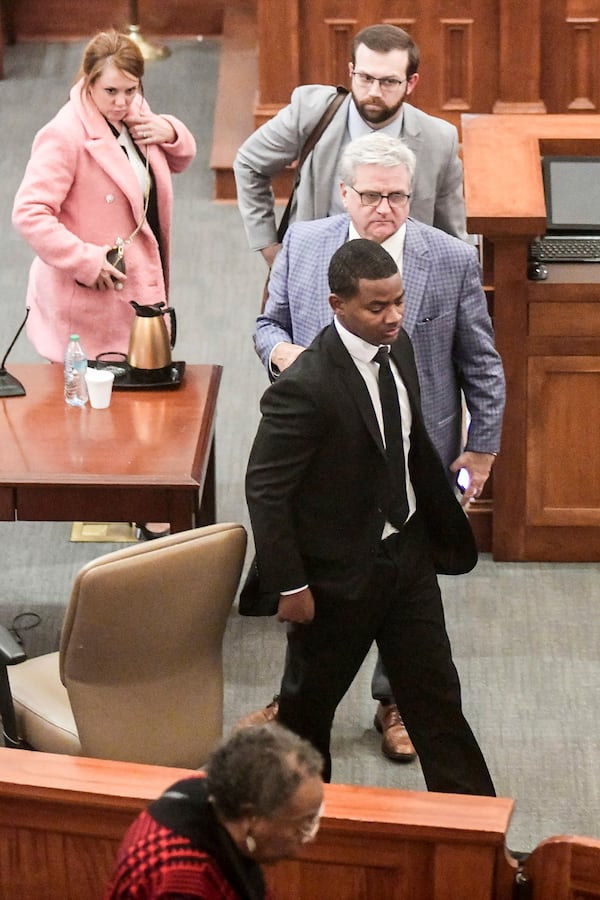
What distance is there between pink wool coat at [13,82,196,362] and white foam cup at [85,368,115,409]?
1.45 feet

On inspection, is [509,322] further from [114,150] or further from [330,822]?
[330,822]

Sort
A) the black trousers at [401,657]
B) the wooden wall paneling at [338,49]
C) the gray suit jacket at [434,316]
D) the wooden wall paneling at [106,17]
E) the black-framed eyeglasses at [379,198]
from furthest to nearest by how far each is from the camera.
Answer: the wooden wall paneling at [106,17], the wooden wall paneling at [338,49], the gray suit jacket at [434,316], the black-framed eyeglasses at [379,198], the black trousers at [401,657]

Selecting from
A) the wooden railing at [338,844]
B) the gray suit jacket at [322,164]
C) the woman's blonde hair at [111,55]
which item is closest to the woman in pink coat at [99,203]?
the woman's blonde hair at [111,55]

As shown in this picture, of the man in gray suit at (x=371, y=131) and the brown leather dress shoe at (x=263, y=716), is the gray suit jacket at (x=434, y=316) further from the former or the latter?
the brown leather dress shoe at (x=263, y=716)

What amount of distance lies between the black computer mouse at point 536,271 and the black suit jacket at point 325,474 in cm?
132

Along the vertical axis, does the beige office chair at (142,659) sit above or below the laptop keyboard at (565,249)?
below

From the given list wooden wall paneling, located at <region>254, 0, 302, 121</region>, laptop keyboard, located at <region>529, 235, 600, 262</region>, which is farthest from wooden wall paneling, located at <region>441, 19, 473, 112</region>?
laptop keyboard, located at <region>529, 235, 600, 262</region>

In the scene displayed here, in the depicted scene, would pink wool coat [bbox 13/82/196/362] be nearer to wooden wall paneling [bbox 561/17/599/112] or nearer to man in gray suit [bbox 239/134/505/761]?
man in gray suit [bbox 239/134/505/761]

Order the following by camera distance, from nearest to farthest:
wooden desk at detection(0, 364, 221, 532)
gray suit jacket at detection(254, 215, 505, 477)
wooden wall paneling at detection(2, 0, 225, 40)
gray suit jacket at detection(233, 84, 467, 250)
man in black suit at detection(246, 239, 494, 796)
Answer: man in black suit at detection(246, 239, 494, 796) → gray suit jacket at detection(254, 215, 505, 477) → wooden desk at detection(0, 364, 221, 532) → gray suit jacket at detection(233, 84, 467, 250) → wooden wall paneling at detection(2, 0, 225, 40)

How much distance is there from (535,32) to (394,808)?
17.0 ft

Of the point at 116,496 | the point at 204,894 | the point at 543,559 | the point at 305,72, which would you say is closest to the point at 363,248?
the point at 116,496

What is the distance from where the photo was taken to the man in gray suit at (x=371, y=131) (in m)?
3.87

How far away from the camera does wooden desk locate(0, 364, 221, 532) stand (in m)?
3.48

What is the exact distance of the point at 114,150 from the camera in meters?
4.13
